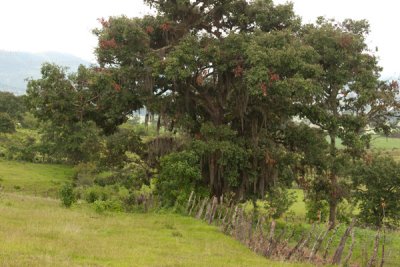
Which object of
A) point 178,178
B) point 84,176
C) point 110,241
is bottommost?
point 110,241

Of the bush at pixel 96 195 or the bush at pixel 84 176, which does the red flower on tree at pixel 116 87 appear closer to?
the bush at pixel 96 195

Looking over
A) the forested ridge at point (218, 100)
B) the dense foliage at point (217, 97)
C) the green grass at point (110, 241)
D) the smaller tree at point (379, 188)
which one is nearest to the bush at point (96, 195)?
the forested ridge at point (218, 100)

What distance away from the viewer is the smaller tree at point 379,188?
3750 centimetres

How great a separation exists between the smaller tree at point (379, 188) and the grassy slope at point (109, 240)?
19.7m

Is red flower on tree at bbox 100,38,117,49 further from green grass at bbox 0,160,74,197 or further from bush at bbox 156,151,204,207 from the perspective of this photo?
green grass at bbox 0,160,74,197

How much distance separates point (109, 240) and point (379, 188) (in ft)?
90.8

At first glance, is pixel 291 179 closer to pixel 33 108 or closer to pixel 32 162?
pixel 33 108

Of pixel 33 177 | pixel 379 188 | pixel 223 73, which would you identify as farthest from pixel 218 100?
pixel 33 177

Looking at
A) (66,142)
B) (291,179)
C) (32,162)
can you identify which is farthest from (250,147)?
(32,162)

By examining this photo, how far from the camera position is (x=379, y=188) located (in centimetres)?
3828

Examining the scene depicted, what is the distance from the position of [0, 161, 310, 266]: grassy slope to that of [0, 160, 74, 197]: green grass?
28.2 metres

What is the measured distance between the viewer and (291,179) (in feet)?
97.3

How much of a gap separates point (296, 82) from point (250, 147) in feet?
19.5

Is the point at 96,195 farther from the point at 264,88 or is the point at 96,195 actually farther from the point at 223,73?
the point at 264,88
